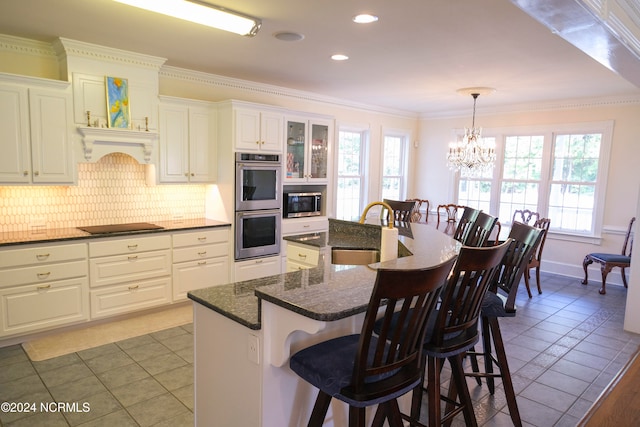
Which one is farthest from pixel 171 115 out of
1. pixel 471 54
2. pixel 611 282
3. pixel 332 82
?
pixel 611 282

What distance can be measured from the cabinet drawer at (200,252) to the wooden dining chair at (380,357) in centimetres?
295

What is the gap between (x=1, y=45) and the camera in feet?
11.2

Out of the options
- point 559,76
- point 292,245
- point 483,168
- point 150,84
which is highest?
point 559,76

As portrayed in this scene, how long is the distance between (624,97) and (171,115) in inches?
222

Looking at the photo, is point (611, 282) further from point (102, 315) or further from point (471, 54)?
point (102, 315)

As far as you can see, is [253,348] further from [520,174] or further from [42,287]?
[520,174]

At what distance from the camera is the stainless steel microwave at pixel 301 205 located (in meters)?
5.13

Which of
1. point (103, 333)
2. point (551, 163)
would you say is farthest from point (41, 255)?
point (551, 163)

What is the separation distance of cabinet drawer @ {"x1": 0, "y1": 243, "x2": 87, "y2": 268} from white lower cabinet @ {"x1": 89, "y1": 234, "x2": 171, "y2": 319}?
0.37 ft

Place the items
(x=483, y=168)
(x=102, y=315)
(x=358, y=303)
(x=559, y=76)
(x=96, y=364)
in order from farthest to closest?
(x=483, y=168) < (x=559, y=76) < (x=102, y=315) < (x=96, y=364) < (x=358, y=303)

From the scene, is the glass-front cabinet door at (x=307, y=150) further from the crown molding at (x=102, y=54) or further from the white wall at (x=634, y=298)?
the white wall at (x=634, y=298)

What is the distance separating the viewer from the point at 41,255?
339 cm

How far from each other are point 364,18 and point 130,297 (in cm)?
323

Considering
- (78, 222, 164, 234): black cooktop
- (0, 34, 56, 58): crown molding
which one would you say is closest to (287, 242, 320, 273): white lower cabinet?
(78, 222, 164, 234): black cooktop
